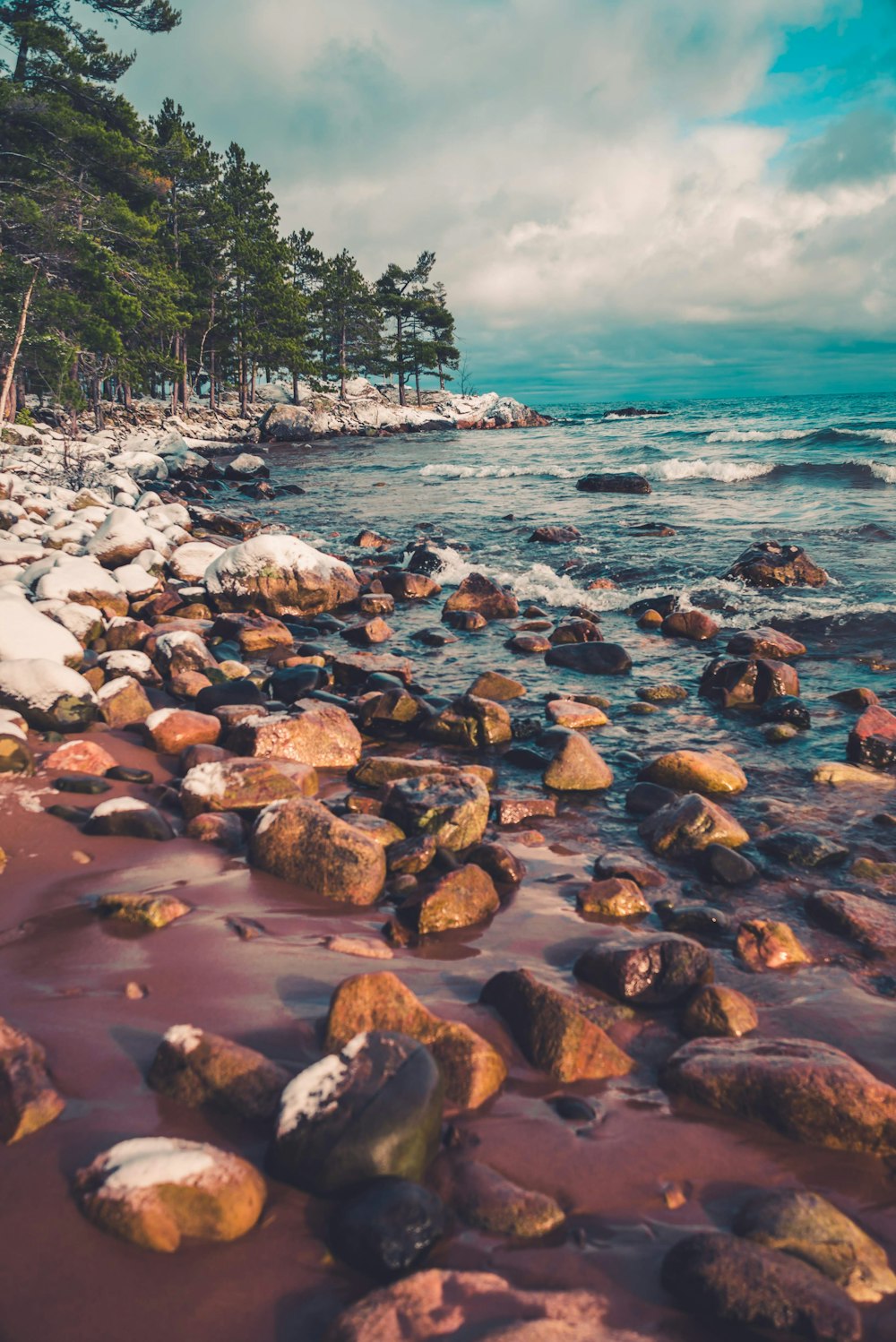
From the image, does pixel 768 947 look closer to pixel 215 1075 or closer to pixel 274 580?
pixel 215 1075

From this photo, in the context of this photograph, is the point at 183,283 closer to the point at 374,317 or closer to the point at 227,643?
the point at 374,317

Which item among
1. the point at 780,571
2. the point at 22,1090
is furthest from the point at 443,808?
the point at 780,571

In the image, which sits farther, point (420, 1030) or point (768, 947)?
point (768, 947)

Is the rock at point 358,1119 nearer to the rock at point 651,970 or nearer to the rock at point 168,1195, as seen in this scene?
the rock at point 168,1195

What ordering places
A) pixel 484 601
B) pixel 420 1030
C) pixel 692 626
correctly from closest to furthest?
pixel 420 1030 < pixel 692 626 < pixel 484 601

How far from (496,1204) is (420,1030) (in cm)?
56

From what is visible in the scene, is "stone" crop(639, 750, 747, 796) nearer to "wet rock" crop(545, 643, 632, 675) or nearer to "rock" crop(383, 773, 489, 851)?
Result: "rock" crop(383, 773, 489, 851)

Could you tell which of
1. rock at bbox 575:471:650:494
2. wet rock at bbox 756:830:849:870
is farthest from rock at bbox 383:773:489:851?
rock at bbox 575:471:650:494

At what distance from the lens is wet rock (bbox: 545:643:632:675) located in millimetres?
7340

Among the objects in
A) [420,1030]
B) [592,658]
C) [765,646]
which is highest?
[765,646]

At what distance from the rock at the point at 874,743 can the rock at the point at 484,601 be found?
15.5 feet

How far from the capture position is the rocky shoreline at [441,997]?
170 centimetres

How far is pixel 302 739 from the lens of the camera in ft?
16.4

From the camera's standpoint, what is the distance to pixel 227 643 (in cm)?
781
